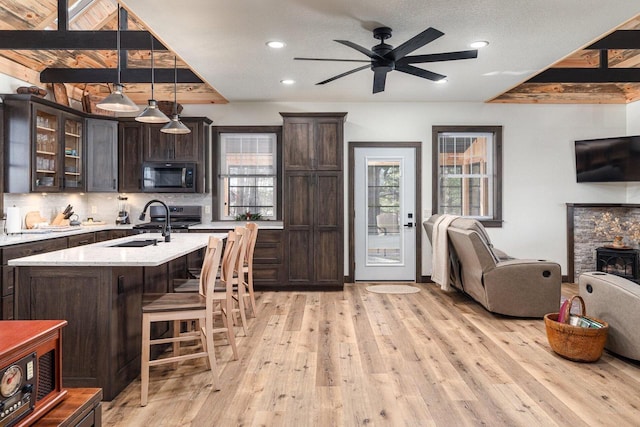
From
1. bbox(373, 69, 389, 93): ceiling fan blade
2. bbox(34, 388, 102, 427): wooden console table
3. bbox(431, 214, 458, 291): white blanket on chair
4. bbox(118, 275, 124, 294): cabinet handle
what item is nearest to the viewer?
bbox(34, 388, 102, 427): wooden console table

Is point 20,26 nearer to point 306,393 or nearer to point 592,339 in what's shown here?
point 306,393

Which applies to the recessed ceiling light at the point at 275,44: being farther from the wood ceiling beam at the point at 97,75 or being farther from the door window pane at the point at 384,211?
the door window pane at the point at 384,211

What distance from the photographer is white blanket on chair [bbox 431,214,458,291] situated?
511 cm

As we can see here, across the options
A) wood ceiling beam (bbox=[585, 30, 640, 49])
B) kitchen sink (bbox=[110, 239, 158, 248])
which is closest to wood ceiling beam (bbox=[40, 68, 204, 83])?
kitchen sink (bbox=[110, 239, 158, 248])

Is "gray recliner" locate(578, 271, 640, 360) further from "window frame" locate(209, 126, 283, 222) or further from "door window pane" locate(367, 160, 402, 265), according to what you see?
"window frame" locate(209, 126, 283, 222)

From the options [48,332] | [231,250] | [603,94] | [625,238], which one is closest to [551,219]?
[625,238]

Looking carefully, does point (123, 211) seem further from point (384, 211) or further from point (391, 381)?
point (391, 381)

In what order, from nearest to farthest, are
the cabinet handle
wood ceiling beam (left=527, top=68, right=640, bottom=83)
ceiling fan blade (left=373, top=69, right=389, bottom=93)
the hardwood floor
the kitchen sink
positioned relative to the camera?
1. the hardwood floor
2. the cabinet handle
3. the kitchen sink
4. ceiling fan blade (left=373, top=69, right=389, bottom=93)
5. wood ceiling beam (left=527, top=68, right=640, bottom=83)

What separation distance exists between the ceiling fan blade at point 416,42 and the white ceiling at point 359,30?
25 cm

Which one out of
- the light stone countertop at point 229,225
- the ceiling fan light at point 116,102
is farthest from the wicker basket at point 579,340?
the ceiling fan light at point 116,102

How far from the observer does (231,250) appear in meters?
3.36

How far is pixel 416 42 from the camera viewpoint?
3.25 m

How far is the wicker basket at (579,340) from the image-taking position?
3168 millimetres

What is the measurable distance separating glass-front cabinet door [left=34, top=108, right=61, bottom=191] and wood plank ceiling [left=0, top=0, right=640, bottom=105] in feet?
2.15
